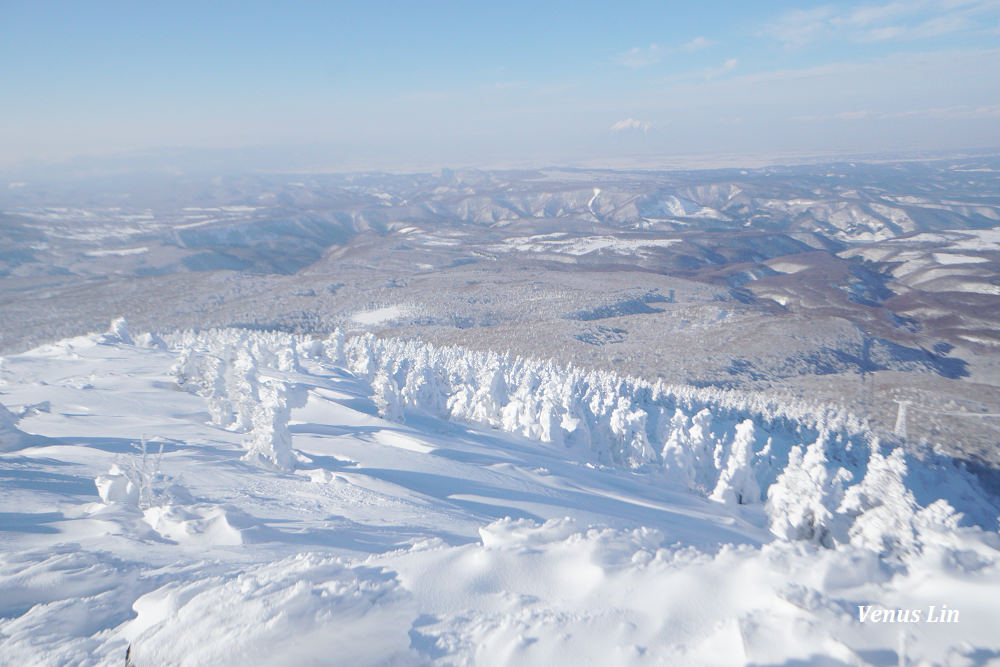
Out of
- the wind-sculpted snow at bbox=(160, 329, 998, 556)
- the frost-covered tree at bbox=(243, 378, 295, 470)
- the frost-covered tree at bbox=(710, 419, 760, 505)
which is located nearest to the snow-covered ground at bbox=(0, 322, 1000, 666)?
the frost-covered tree at bbox=(243, 378, 295, 470)

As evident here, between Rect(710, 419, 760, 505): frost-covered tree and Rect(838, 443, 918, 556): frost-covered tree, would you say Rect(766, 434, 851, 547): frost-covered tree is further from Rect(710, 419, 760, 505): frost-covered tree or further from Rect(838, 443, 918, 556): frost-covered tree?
Rect(710, 419, 760, 505): frost-covered tree

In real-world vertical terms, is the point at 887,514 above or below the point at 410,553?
below

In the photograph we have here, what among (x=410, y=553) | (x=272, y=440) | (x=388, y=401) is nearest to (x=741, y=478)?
(x=388, y=401)

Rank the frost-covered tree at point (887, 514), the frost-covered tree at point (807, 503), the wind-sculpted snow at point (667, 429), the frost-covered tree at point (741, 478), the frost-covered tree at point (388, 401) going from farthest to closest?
1. the frost-covered tree at point (741, 478)
2. the frost-covered tree at point (388, 401)
3. the frost-covered tree at point (807, 503)
4. the wind-sculpted snow at point (667, 429)
5. the frost-covered tree at point (887, 514)

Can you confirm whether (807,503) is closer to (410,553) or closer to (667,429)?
(667,429)

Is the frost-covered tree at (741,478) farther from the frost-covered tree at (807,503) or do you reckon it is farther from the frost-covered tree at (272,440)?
the frost-covered tree at (272,440)

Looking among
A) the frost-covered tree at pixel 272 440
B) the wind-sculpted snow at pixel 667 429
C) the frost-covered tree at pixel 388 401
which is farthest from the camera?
the frost-covered tree at pixel 388 401

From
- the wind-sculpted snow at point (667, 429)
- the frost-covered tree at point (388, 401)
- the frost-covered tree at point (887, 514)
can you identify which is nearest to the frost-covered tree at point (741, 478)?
the wind-sculpted snow at point (667, 429)
